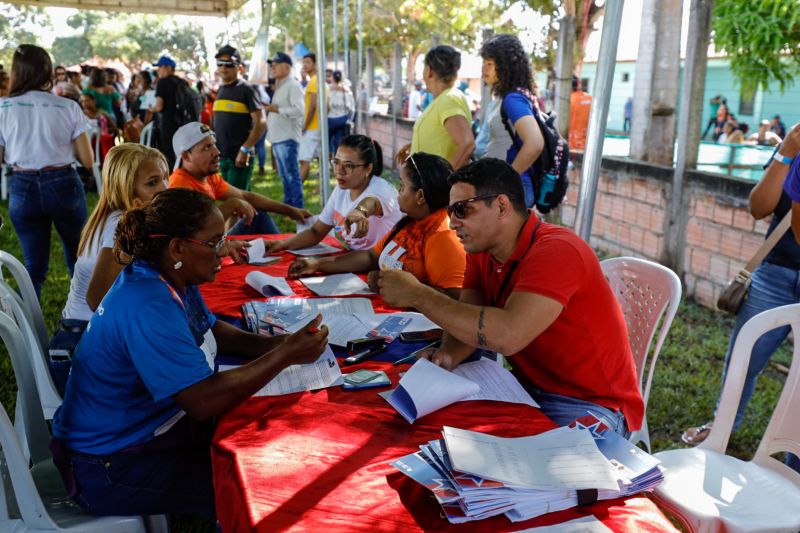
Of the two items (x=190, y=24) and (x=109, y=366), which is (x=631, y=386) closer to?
(x=109, y=366)

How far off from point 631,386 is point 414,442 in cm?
79

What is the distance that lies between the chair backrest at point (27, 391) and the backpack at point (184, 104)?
5.09 m

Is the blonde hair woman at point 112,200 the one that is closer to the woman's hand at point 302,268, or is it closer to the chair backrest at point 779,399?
the woman's hand at point 302,268

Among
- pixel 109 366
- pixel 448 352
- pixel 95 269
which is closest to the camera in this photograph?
pixel 109 366

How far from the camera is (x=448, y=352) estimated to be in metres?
1.96

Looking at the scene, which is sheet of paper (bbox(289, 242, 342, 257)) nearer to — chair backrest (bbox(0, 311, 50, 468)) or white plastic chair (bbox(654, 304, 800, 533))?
chair backrest (bbox(0, 311, 50, 468))

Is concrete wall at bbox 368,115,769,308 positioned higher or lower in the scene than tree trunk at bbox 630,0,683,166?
lower

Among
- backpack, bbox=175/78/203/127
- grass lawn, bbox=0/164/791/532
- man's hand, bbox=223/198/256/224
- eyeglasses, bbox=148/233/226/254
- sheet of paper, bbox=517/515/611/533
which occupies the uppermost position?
backpack, bbox=175/78/203/127

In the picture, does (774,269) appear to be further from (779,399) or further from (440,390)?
(440,390)

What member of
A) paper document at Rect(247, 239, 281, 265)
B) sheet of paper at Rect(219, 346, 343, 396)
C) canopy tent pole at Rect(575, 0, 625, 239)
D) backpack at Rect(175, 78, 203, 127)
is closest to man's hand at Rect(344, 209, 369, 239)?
paper document at Rect(247, 239, 281, 265)

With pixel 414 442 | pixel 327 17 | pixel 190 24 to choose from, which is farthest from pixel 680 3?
pixel 190 24

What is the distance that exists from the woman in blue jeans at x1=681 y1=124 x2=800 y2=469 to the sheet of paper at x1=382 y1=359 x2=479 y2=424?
1.40m

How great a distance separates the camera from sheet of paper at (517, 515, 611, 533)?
46.3 inches

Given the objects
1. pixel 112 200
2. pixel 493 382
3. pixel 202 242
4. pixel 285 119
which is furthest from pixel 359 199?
pixel 285 119
